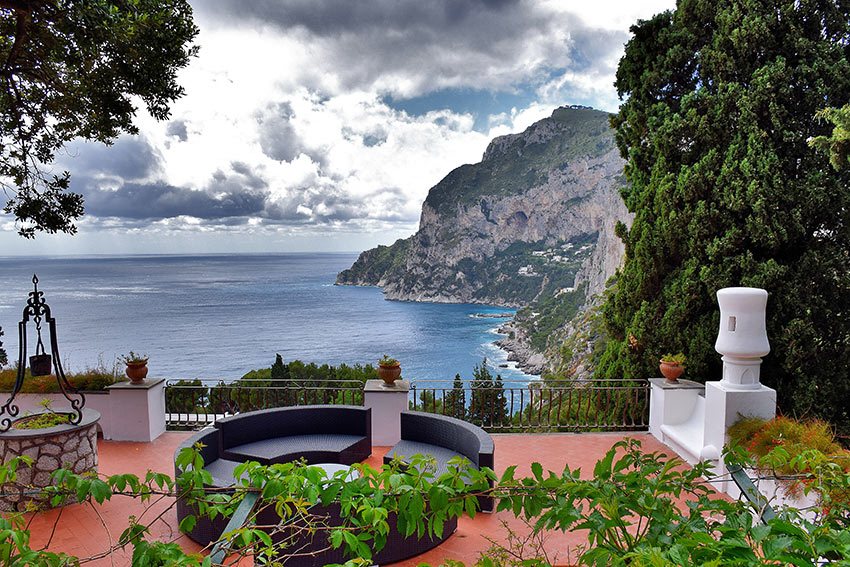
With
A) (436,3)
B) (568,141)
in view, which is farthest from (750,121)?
(568,141)

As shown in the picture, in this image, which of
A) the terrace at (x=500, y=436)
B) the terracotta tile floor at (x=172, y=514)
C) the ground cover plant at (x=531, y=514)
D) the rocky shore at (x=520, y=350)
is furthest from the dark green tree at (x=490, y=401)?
the rocky shore at (x=520, y=350)

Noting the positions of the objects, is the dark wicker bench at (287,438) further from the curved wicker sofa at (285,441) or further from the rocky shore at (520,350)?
the rocky shore at (520,350)

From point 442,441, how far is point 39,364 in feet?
14.3

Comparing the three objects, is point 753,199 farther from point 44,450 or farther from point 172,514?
point 44,450

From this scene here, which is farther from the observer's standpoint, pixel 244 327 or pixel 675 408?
pixel 244 327

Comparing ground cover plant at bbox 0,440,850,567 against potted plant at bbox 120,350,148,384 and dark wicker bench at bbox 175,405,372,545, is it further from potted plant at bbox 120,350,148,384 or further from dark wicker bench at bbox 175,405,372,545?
potted plant at bbox 120,350,148,384

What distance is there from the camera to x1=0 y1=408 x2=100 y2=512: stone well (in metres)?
4.77

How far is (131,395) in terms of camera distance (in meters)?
6.57

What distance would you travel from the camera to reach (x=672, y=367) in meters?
6.69

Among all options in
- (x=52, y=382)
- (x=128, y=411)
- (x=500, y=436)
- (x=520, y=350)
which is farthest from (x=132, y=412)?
(x=520, y=350)

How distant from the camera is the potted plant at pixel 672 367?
6.70 m

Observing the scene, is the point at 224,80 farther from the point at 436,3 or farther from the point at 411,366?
the point at 411,366

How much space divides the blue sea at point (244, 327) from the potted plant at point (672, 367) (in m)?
40.0

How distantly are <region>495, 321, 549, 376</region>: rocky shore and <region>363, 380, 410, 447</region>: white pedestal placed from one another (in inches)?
1770
